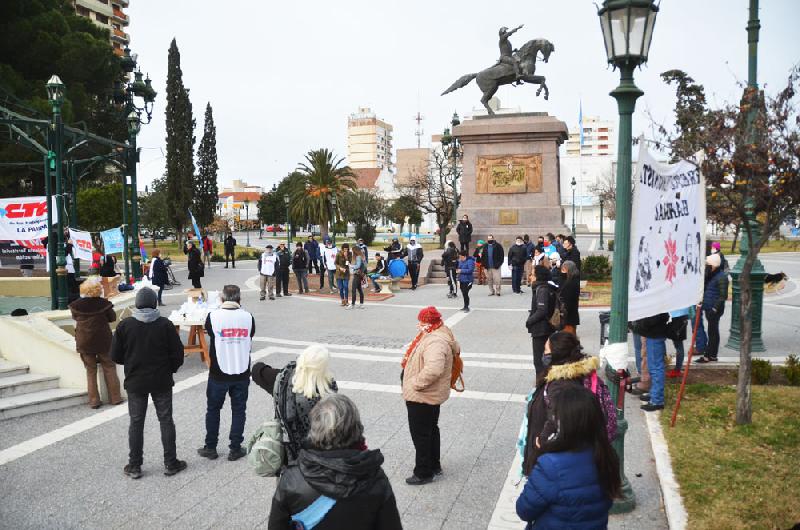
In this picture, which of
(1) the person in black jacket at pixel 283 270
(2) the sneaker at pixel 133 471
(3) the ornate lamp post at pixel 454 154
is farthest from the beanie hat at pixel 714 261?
(3) the ornate lamp post at pixel 454 154

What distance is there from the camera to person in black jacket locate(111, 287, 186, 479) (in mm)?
5566

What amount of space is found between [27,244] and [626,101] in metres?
10.4

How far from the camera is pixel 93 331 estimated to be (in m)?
7.45

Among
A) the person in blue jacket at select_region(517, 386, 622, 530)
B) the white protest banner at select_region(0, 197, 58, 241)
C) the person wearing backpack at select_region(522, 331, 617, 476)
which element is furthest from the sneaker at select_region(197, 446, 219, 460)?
the white protest banner at select_region(0, 197, 58, 241)

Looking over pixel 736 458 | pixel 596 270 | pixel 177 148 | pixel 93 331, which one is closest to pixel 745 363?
pixel 736 458

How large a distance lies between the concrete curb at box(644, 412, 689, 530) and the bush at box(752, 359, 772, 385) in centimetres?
230

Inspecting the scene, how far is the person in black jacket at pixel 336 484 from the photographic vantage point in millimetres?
2498

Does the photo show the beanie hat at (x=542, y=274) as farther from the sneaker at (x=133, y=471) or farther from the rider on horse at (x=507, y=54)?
the rider on horse at (x=507, y=54)

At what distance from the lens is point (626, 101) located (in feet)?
15.4

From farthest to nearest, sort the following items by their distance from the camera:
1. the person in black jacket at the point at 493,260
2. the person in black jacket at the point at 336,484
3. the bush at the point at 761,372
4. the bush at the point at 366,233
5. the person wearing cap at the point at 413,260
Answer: the bush at the point at 366,233 < the person wearing cap at the point at 413,260 < the person in black jacket at the point at 493,260 < the bush at the point at 761,372 < the person in black jacket at the point at 336,484

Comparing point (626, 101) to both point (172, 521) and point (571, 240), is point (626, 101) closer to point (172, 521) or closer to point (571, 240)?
point (172, 521)

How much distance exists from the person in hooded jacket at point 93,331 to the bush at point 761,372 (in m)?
8.31

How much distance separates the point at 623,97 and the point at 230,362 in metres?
4.09

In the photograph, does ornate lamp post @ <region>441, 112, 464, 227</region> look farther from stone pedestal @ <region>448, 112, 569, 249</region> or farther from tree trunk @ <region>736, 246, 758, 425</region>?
tree trunk @ <region>736, 246, 758, 425</region>
